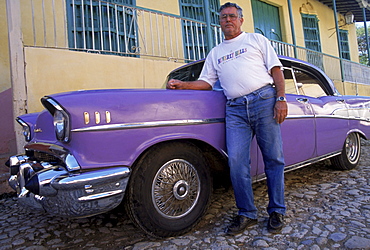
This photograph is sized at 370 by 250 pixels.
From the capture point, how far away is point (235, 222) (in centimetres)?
201

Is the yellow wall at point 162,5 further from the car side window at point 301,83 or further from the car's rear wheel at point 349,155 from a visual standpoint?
the car's rear wheel at point 349,155

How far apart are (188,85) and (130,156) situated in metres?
0.81

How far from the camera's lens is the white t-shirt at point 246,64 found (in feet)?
6.78

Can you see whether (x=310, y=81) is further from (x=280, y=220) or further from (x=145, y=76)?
(x=145, y=76)

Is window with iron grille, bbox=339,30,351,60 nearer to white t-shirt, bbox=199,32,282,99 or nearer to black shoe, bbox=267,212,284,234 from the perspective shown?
white t-shirt, bbox=199,32,282,99

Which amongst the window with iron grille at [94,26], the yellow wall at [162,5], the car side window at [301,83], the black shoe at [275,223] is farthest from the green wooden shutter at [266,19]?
the black shoe at [275,223]

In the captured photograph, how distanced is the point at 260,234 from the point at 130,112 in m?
1.27

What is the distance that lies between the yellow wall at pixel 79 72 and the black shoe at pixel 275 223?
3139 mm

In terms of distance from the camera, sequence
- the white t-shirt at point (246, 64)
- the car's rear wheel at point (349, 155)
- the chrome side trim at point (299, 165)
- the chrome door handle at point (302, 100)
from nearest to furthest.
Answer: the white t-shirt at point (246, 64) < the chrome side trim at point (299, 165) < the chrome door handle at point (302, 100) < the car's rear wheel at point (349, 155)

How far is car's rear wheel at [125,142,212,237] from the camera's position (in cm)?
176

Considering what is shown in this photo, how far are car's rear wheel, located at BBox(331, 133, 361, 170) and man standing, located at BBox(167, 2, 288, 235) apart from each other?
196 centimetres

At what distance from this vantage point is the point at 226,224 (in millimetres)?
2172

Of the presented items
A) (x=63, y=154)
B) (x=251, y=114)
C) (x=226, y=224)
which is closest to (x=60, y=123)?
(x=63, y=154)

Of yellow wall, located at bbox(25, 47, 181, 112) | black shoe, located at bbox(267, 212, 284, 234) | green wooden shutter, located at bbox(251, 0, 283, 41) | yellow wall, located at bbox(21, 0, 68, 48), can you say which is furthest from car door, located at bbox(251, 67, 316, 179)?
green wooden shutter, located at bbox(251, 0, 283, 41)
